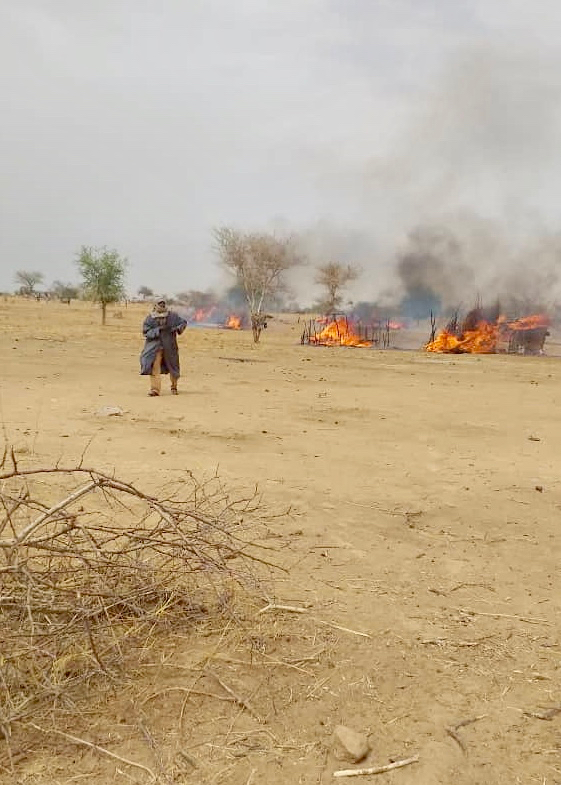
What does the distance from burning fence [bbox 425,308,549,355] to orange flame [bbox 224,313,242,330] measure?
18.7 m

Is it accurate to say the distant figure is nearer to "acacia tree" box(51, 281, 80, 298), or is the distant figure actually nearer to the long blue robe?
the long blue robe

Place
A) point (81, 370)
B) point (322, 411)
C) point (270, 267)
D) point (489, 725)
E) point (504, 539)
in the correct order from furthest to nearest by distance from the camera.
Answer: point (270, 267) → point (81, 370) → point (322, 411) → point (504, 539) → point (489, 725)

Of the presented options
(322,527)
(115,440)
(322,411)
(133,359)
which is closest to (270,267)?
(133,359)

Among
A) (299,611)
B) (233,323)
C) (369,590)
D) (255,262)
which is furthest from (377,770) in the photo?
(233,323)

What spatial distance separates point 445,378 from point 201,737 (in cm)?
1424

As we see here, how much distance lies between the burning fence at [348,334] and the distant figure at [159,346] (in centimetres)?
2281

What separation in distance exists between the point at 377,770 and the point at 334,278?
38931 millimetres

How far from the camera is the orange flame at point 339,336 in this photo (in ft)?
111

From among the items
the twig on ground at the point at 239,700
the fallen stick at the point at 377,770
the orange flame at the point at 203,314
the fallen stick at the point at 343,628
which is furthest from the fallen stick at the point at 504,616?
the orange flame at the point at 203,314

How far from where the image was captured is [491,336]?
32438 millimetres

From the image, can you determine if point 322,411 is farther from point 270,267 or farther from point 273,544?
point 270,267

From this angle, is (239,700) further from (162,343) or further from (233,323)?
(233,323)

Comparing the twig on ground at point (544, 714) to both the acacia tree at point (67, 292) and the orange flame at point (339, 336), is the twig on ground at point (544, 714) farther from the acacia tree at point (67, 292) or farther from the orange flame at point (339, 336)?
the acacia tree at point (67, 292)

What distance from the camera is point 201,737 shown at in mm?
1956
